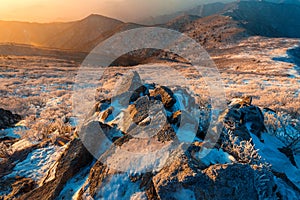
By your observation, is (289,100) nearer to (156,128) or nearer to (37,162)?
(156,128)

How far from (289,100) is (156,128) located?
15.0m

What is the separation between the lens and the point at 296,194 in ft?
16.6

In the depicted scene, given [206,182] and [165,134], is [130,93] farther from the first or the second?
[206,182]

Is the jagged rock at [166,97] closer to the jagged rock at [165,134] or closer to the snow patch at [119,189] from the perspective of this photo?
the jagged rock at [165,134]

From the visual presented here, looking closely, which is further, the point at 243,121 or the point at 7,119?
the point at 7,119

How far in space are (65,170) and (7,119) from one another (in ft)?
33.4

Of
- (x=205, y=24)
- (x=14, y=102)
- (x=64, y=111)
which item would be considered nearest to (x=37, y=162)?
(x=64, y=111)

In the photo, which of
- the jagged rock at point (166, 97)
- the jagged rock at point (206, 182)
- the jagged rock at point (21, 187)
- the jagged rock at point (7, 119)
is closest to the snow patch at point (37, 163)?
the jagged rock at point (21, 187)

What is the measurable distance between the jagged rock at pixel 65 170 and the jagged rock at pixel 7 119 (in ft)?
28.5

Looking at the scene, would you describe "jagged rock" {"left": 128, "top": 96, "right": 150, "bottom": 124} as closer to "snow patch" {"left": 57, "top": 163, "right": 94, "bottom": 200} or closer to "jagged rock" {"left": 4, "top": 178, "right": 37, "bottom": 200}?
"snow patch" {"left": 57, "top": 163, "right": 94, "bottom": 200}

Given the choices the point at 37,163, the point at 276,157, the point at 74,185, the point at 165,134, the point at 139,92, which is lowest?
the point at 276,157

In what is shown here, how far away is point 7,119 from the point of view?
13.6m

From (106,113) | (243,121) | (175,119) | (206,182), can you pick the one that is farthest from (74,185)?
(243,121)

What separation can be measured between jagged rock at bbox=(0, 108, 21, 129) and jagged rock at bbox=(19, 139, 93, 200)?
8.68 metres
